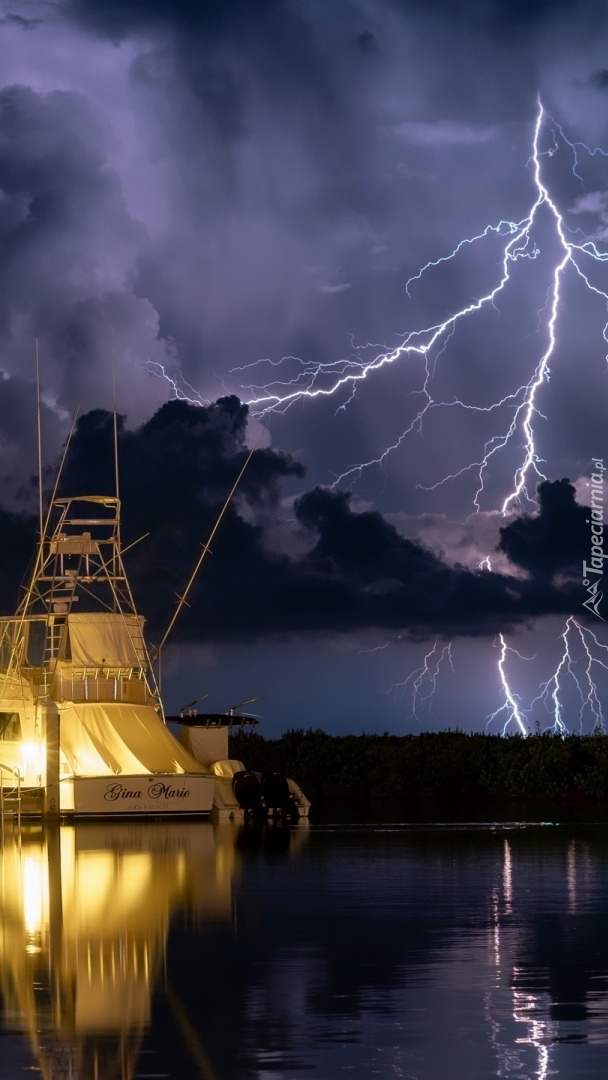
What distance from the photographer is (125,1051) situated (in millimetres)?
11602

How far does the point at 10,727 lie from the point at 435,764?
3100 centimetres

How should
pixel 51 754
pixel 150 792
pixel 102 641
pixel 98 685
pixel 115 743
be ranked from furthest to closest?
pixel 102 641, pixel 98 685, pixel 115 743, pixel 150 792, pixel 51 754

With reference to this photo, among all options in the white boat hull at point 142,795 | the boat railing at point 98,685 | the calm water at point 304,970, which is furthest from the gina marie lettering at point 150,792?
the calm water at point 304,970

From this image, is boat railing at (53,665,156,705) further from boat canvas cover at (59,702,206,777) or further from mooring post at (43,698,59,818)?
mooring post at (43,698,59,818)

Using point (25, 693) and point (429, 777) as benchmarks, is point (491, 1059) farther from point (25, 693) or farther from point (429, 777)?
point (429, 777)

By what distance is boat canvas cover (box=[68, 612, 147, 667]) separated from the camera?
179ft

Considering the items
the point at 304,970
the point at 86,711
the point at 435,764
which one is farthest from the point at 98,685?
the point at 304,970

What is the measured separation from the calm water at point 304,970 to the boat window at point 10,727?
73.8ft

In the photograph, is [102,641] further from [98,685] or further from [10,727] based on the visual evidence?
[10,727]

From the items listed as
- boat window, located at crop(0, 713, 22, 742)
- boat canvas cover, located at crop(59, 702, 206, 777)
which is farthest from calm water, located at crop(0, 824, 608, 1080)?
boat window, located at crop(0, 713, 22, 742)

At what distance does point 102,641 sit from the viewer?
5503 centimetres

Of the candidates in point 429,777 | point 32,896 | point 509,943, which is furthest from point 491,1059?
point 429,777

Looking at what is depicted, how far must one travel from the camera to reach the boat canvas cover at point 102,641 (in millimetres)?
54531

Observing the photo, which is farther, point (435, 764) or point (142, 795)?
point (435, 764)
